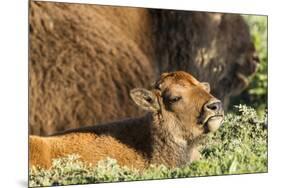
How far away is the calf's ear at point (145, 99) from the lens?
6.21 metres

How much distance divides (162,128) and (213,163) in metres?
0.72

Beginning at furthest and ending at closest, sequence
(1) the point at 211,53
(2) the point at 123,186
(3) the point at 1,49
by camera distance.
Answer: (1) the point at 211,53 → (2) the point at 123,186 → (3) the point at 1,49

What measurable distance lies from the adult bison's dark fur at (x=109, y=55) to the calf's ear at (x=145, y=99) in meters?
0.05

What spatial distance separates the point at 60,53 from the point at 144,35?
0.87m

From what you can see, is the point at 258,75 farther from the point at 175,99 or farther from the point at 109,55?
the point at 109,55

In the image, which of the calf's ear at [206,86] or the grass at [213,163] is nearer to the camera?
the grass at [213,163]

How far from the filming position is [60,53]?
5.95m

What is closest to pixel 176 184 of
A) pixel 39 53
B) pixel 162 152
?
pixel 162 152

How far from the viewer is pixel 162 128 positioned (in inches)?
246

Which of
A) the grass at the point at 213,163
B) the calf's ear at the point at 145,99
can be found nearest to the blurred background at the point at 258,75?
the grass at the point at 213,163

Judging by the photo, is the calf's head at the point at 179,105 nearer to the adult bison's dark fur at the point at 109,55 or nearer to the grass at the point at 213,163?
the adult bison's dark fur at the point at 109,55

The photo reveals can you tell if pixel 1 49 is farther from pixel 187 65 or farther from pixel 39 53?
pixel 187 65

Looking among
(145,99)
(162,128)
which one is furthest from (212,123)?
(145,99)

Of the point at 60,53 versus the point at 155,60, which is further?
the point at 155,60
